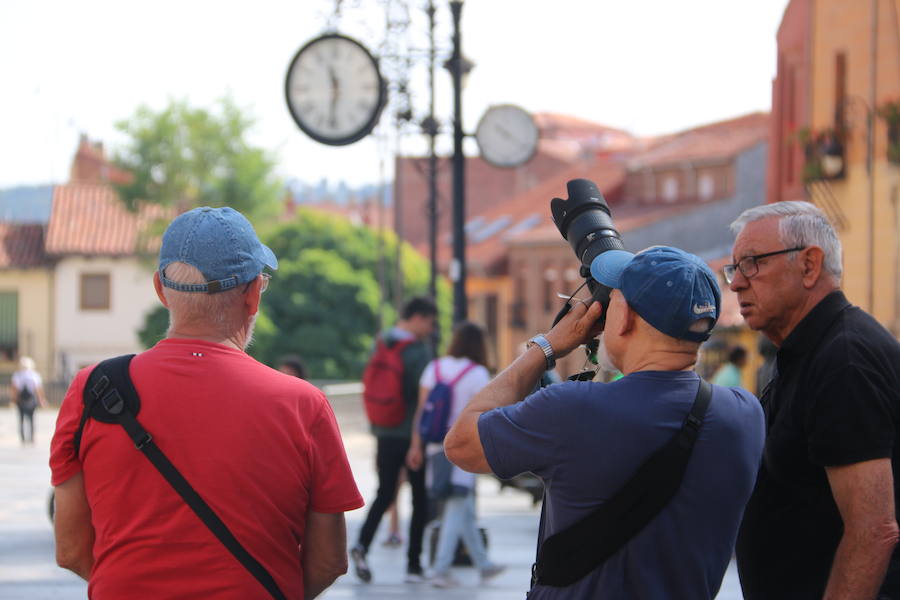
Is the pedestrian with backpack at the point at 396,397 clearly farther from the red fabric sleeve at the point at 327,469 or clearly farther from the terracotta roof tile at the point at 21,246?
the terracotta roof tile at the point at 21,246

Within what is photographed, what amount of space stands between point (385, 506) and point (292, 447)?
20.4 ft

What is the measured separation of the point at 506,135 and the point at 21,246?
49.1m

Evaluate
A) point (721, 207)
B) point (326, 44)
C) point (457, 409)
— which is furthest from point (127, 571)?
point (721, 207)

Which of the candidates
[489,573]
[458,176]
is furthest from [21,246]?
[489,573]

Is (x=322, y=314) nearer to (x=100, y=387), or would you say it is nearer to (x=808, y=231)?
(x=808, y=231)

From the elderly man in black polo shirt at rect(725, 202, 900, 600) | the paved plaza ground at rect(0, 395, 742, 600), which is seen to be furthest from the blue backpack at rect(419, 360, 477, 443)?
the elderly man in black polo shirt at rect(725, 202, 900, 600)

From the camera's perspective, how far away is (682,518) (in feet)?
9.64

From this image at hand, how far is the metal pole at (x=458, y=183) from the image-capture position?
11.1 meters

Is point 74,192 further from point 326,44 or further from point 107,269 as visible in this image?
point 326,44

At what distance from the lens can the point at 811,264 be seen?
142 inches

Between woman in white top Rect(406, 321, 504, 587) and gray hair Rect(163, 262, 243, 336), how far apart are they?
5.38 metres

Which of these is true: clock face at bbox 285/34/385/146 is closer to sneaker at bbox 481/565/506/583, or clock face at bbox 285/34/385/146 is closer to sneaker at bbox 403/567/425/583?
sneaker at bbox 403/567/425/583

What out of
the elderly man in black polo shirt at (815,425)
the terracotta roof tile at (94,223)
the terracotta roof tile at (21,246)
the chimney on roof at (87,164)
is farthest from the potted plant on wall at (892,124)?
the chimney on roof at (87,164)

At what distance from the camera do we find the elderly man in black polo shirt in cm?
325
